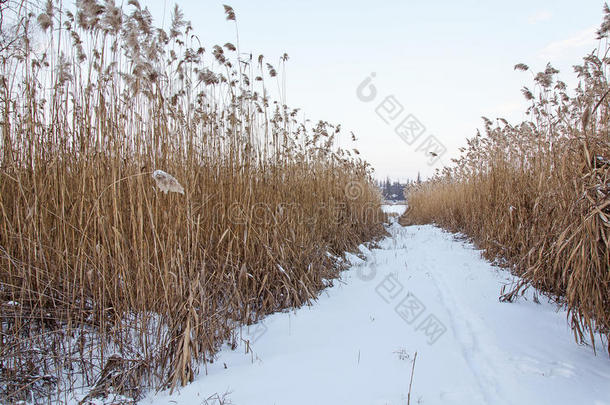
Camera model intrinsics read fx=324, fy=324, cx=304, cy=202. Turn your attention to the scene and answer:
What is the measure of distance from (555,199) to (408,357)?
1.79m

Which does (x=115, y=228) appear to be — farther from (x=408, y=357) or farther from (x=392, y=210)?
(x=392, y=210)

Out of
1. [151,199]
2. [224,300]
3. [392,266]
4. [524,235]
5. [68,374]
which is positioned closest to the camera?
[68,374]

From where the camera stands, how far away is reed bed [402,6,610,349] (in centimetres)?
165

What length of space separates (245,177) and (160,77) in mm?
976

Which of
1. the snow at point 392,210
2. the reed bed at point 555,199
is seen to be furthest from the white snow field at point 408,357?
the snow at point 392,210

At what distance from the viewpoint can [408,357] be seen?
187 cm

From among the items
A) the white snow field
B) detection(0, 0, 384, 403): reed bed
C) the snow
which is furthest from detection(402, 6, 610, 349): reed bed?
the snow

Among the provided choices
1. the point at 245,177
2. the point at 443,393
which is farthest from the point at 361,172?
the point at 443,393

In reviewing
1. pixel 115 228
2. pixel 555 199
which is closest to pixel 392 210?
pixel 555 199

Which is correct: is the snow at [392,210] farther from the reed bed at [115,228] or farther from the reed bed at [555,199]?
the reed bed at [115,228]

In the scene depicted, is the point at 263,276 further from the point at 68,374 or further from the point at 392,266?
the point at 392,266

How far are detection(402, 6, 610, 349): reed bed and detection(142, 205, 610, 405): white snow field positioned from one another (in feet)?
0.70

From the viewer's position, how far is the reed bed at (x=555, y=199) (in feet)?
5.42

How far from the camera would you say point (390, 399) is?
1486mm
